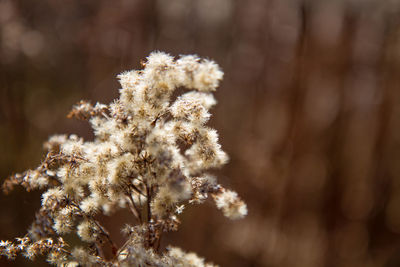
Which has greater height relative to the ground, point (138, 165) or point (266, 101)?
point (266, 101)

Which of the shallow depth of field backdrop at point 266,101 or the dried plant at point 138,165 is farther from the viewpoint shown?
the shallow depth of field backdrop at point 266,101

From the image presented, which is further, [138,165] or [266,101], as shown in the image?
[266,101]

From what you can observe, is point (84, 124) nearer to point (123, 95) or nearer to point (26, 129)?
point (26, 129)

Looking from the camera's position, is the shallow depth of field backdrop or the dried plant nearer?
the dried plant

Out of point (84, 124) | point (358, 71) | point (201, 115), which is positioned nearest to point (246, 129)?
point (358, 71)

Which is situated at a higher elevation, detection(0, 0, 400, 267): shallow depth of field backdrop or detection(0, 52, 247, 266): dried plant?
detection(0, 0, 400, 267): shallow depth of field backdrop

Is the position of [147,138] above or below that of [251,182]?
below

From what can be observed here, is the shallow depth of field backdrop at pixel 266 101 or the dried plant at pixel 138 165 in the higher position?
the shallow depth of field backdrop at pixel 266 101

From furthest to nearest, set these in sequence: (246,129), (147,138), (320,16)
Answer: (246,129), (320,16), (147,138)
